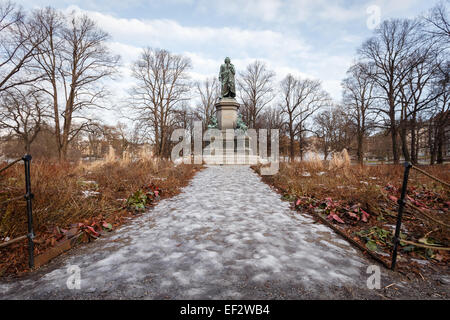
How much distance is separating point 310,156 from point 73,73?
1903 cm

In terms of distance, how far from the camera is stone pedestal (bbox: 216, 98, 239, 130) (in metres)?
17.9

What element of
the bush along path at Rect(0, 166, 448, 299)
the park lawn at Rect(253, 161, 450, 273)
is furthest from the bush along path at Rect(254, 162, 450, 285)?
the bush along path at Rect(0, 166, 448, 299)

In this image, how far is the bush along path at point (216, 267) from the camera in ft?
5.57

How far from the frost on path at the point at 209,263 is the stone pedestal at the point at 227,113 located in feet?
48.3

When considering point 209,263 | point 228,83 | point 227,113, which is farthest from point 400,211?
point 228,83

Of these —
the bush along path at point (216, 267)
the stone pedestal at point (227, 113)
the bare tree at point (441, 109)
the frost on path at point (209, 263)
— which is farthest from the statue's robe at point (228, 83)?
the bush along path at point (216, 267)

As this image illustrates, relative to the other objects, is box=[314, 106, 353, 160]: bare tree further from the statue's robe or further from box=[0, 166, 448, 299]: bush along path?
box=[0, 166, 448, 299]: bush along path

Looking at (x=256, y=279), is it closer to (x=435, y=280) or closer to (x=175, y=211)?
(x=435, y=280)

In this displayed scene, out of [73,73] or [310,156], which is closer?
[310,156]

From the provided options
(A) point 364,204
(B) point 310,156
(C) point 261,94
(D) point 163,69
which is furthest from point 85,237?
(C) point 261,94

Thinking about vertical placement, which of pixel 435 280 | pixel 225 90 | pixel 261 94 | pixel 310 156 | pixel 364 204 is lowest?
pixel 435 280

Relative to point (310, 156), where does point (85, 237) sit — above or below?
below

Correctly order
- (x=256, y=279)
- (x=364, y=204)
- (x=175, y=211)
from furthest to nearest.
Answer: (x=175, y=211), (x=364, y=204), (x=256, y=279)

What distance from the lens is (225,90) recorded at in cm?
1906
